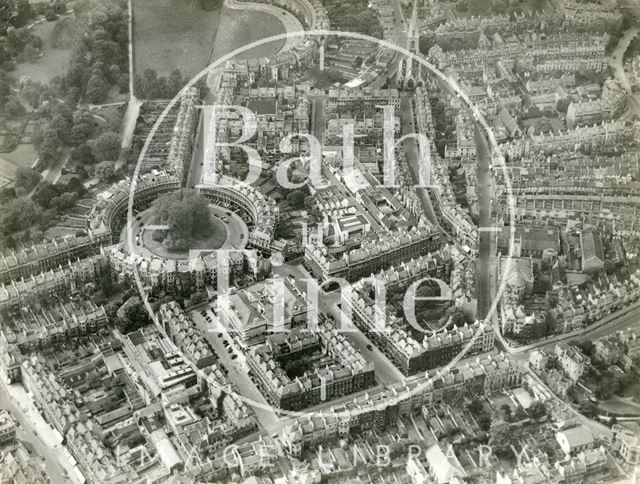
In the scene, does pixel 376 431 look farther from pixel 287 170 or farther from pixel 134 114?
pixel 134 114

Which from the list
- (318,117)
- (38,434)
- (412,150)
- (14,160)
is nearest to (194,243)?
(14,160)

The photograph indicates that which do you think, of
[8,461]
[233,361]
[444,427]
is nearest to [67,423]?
[8,461]

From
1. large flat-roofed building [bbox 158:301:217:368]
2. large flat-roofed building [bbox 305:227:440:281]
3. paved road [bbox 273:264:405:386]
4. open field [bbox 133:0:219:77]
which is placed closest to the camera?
large flat-roofed building [bbox 158:301:217:368]

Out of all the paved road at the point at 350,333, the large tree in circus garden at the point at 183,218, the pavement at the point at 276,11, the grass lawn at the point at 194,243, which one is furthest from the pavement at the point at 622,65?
the large tree in circus garden at the point at 183,218

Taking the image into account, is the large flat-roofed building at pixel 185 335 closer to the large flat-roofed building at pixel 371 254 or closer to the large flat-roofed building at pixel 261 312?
the large flat-roofed building at pixel 261 312

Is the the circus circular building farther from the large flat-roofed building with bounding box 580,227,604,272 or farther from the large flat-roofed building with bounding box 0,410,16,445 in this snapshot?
the large flat-roofed building with bounding box 580,227,604,272

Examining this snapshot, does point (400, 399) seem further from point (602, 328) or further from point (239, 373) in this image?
point (602, 328)

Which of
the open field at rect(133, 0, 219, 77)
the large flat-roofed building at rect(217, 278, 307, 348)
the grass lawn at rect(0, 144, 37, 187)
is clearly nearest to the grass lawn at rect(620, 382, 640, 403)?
the large flat-roofed building at rect(217, 278, 307, 348)
